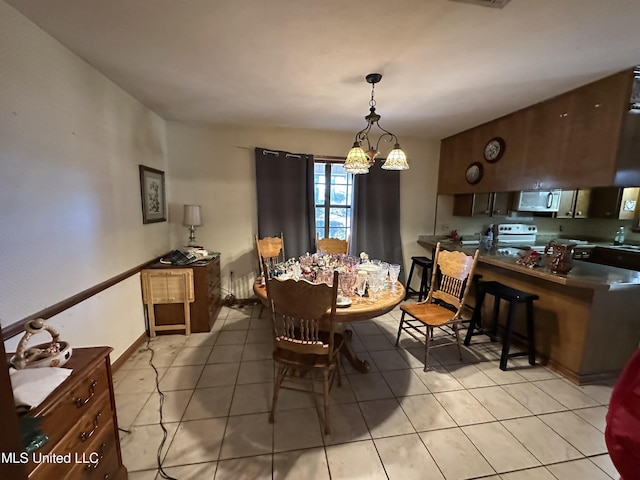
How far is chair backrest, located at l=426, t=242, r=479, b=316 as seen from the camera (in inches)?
91.6

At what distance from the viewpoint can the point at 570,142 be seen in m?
2.31

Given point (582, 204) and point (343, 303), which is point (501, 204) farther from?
point (343, 303)

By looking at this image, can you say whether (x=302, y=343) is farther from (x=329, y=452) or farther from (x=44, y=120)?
(x=44, y=120)

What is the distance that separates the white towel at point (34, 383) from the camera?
87 cm

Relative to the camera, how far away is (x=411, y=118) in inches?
122

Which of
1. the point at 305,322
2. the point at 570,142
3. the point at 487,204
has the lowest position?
the point at 305,322

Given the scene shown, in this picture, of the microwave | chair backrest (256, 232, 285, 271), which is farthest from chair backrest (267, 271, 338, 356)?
the microwave

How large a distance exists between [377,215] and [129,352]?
10.9 ft

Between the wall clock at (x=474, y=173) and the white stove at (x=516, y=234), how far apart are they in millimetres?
949

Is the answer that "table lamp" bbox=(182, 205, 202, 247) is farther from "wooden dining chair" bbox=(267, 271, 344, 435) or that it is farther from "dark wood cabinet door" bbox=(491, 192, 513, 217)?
"dark wood cabinet door" bbox=(491, 192, 513, 217)

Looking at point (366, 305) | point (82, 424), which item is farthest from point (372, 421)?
point (82, 424)

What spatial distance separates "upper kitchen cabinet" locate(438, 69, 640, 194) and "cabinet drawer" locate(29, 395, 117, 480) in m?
3.57

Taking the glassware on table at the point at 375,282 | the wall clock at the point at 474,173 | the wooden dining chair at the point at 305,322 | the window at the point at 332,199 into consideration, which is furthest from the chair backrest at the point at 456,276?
the window at the point at 332,199

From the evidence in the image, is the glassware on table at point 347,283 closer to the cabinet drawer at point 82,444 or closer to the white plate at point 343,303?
the white plate at point 343,303
